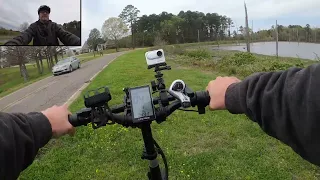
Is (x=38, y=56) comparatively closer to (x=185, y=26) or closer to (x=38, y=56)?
(x=38, y=56)

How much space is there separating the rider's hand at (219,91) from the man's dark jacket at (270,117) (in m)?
0.04

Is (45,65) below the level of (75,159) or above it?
above

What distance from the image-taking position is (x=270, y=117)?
111 cm

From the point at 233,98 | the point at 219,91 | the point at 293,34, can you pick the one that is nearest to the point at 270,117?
the point at 233,98

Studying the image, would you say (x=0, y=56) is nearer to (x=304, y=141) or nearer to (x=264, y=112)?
(x=264, y=112)

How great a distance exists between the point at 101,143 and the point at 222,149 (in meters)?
2.21

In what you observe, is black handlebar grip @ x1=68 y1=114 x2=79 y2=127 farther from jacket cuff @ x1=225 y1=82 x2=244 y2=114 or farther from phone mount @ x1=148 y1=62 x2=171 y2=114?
jacket cuff @ x1=225 y1=82 x2=244 y2=114

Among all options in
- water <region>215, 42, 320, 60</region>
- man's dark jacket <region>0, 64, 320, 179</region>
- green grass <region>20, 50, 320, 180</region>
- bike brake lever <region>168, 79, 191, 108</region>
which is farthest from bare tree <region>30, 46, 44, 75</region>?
water <region>215, 42, 320, 60</region>

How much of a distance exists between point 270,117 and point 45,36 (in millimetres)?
1022

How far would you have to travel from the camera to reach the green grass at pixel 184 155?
4598mm

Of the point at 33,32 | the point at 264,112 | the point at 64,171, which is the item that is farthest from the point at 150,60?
the point at 64,171

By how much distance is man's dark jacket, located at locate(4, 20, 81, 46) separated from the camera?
4.39 feet

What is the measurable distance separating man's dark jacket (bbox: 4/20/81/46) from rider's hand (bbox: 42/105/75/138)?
330 mm

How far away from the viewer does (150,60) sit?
1709 mm
